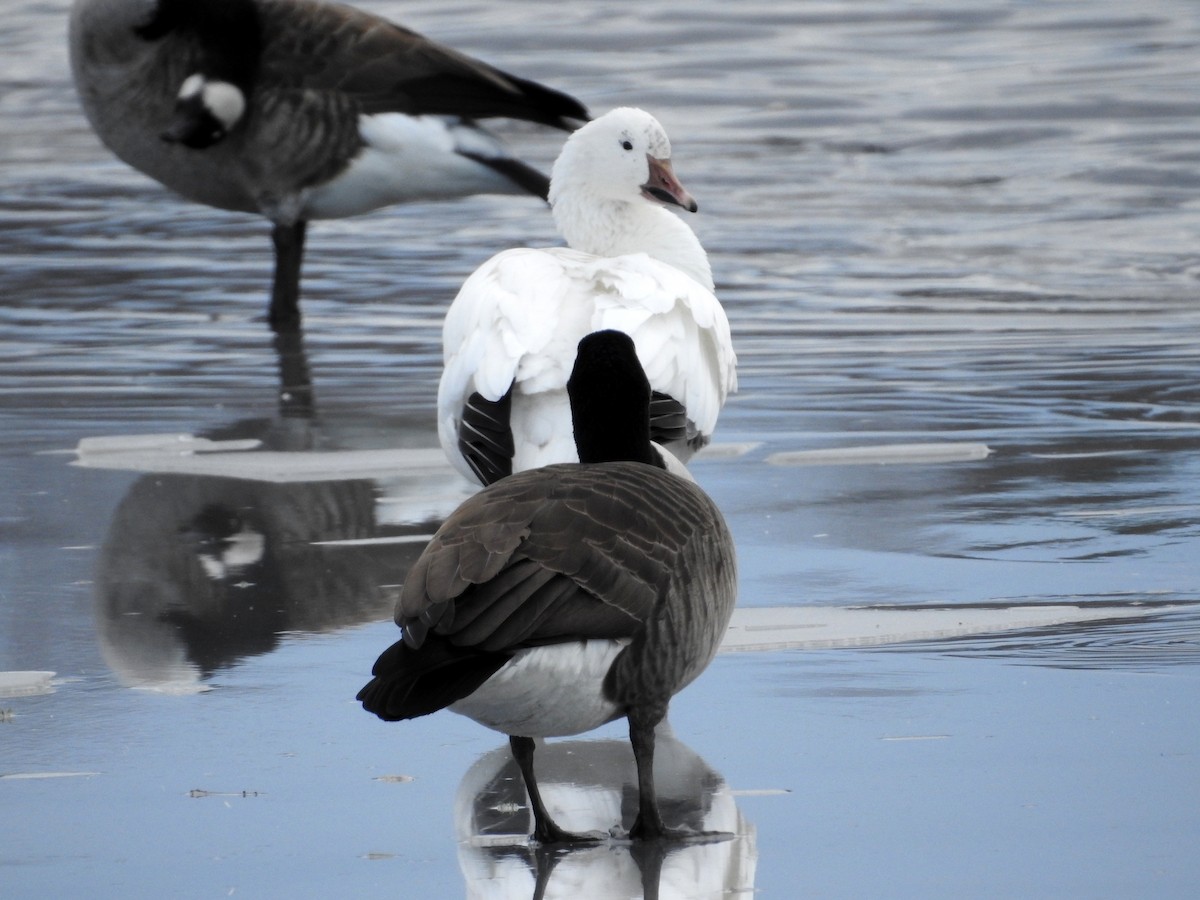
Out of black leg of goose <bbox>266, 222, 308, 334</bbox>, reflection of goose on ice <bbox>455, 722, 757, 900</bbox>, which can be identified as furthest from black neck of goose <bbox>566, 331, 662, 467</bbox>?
black leg of goose <bbox>266, 222, 308, 334</bbox>

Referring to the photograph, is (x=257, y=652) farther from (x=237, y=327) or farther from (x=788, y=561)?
(x=237, y=327)

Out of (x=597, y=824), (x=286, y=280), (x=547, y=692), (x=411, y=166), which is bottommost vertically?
(x=286, y=280)

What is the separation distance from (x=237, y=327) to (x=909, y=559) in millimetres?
5602

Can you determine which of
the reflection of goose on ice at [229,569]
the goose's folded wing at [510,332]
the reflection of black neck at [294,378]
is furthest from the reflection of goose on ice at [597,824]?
the reflection of black neck at [294,378]

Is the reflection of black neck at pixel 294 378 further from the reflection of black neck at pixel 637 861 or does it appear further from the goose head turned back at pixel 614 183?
the reflection of black neck at pixel 637 861

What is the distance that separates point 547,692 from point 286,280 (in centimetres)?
749

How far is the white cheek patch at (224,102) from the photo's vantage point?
10.8m

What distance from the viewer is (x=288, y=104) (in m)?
11.0

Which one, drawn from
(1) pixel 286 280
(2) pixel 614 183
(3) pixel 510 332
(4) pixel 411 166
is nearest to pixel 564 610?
(3) pixel 510 332

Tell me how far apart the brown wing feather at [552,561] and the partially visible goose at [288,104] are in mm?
7354

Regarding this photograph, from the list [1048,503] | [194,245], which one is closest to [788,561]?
[1048,503]

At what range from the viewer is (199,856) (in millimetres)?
3523

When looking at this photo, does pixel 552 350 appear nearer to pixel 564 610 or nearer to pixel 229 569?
pixel 229 569

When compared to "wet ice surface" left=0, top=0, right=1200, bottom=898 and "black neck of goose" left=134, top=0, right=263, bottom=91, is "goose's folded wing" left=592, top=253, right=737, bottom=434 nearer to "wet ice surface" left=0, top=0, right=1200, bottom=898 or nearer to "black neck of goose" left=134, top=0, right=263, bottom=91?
"wet ice surface" left=0, top=0, right=1200, bottom=898
